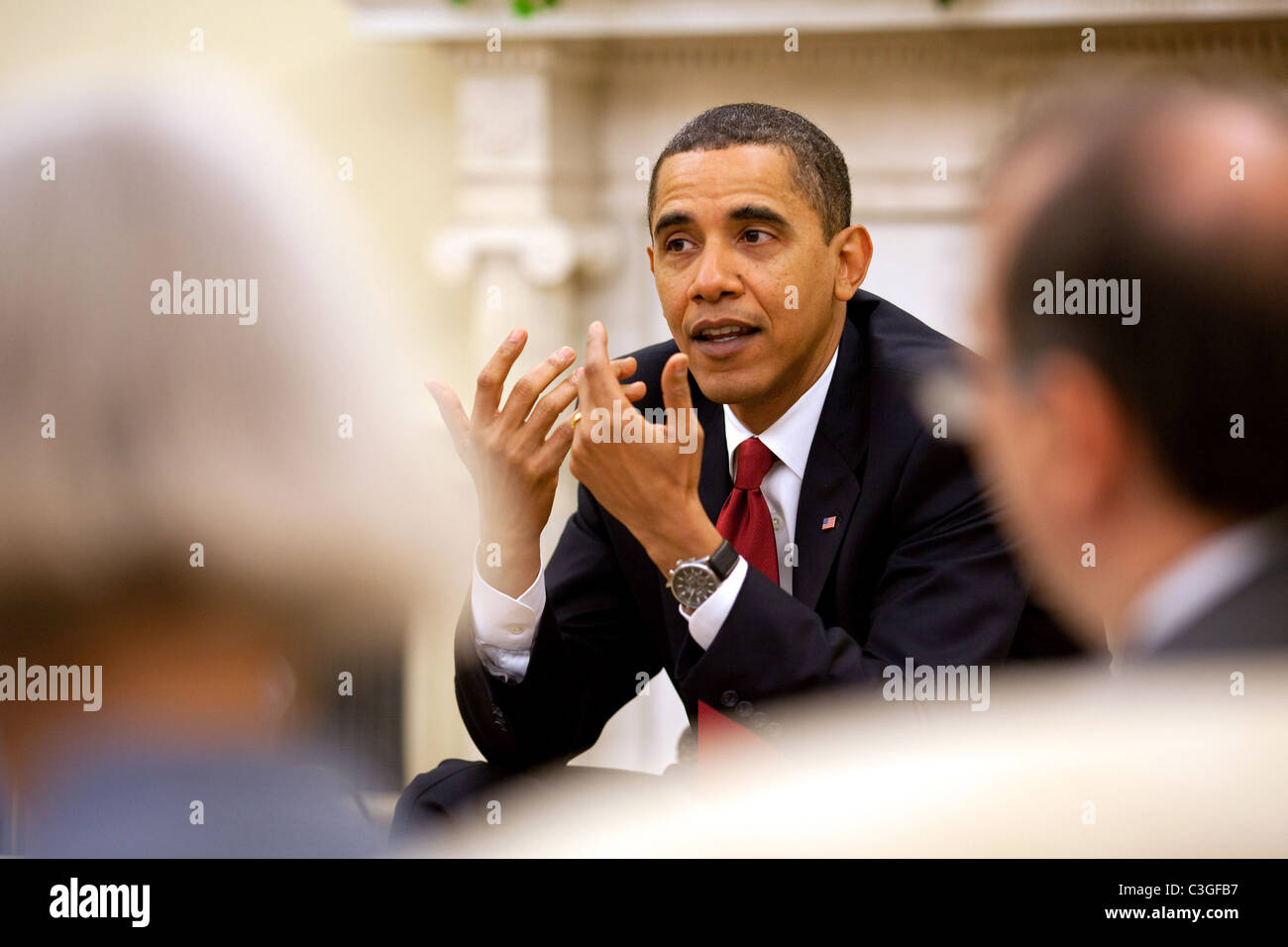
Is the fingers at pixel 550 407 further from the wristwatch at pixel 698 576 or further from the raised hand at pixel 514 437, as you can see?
the wristwatch at pixel 698 576

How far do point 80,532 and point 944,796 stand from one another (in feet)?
1.59

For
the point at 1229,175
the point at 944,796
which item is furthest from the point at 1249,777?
the point at 1229,175

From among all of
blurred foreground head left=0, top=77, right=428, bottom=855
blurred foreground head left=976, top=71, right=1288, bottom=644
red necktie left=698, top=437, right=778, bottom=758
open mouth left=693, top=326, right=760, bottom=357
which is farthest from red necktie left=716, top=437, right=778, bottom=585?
blurred foreground head left=976, top=71, right=1288, bottom=644

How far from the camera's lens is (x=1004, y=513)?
4.01 ft

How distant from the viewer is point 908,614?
117 centimetres

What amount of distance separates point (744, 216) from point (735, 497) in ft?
0.92

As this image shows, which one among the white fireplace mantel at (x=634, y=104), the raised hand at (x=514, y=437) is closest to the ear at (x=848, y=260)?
the raised hand at (x=514, y=437)

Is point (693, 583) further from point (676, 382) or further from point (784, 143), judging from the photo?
point (784, 143)

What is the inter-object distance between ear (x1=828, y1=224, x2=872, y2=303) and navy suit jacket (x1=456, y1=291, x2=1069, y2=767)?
0.06 m

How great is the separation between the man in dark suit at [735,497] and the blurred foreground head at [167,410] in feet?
1.21

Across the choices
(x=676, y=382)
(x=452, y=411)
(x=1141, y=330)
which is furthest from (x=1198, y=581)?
(x=452, y=411)

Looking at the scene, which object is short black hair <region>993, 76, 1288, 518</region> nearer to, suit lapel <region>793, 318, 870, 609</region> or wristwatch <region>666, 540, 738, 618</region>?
wristwatch <region>666, 540, 738, 618</region>

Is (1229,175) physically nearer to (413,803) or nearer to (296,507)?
(296,507)

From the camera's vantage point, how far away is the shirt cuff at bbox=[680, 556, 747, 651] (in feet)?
3.58
